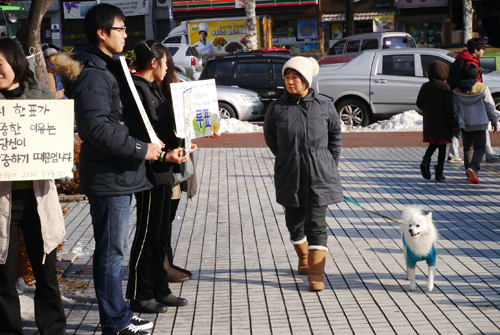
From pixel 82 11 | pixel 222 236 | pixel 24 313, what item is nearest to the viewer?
pixel 24 313

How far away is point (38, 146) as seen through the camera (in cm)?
342

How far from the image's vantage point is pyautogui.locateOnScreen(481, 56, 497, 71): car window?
16130mm

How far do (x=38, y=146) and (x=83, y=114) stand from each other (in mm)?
305

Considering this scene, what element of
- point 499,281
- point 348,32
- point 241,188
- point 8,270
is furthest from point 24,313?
point 348,32

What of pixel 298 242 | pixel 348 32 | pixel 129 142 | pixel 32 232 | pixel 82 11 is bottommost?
pixel 298 242

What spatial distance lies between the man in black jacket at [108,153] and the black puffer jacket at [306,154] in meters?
1.33

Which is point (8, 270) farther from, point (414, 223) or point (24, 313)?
point (414, 223)

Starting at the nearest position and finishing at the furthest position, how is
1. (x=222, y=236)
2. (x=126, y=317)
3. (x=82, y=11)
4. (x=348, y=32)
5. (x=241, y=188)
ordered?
1. (x=126, y=317)
2. (x=222, y=236)
3. (x=241, y=188)
4. (x=348, y=32)
5. (x=82, y=11)

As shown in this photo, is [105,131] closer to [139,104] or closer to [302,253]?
[139,104]

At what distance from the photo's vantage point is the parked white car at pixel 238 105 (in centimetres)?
1525

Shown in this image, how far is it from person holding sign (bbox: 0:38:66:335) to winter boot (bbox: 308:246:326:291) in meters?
1.92

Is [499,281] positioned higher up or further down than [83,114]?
further down

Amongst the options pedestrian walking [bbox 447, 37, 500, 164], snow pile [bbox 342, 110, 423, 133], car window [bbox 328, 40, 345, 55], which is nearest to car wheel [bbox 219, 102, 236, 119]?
snow pile [bbox 342, 110, 423, 133]

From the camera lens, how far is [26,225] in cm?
354
